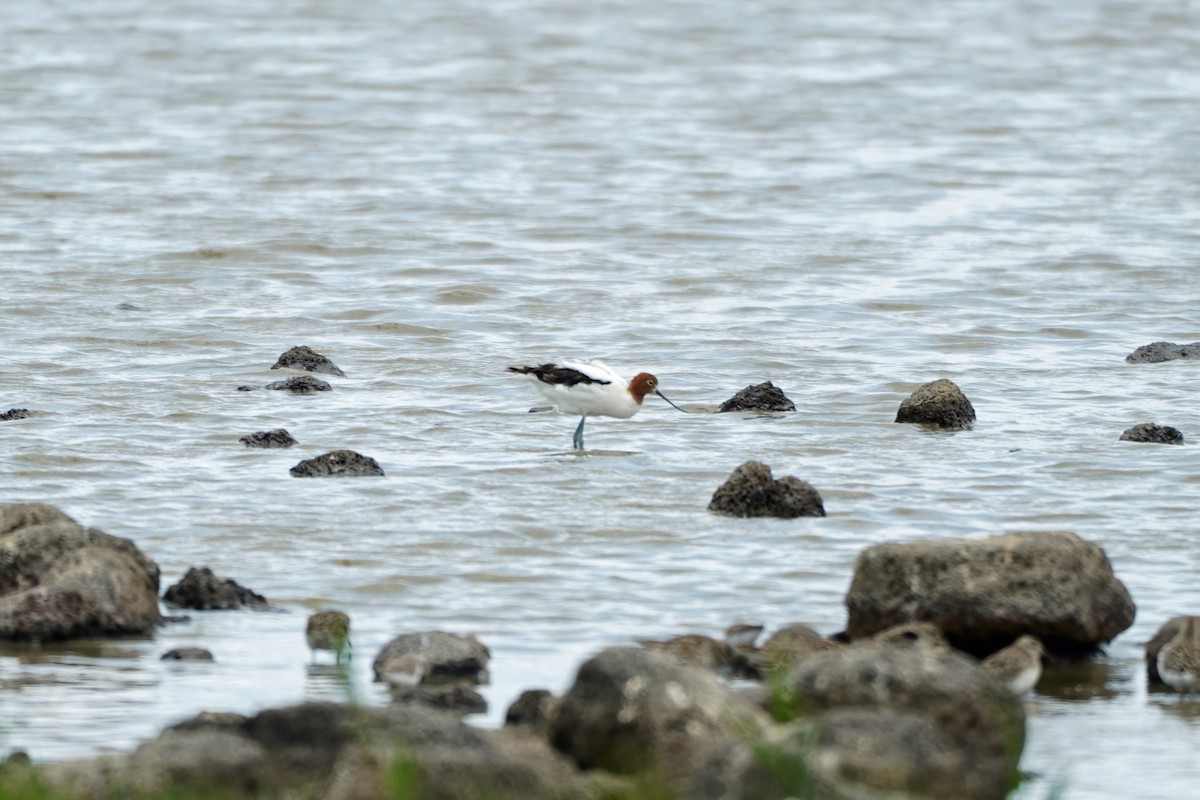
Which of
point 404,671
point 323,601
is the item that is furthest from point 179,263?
point 404,671

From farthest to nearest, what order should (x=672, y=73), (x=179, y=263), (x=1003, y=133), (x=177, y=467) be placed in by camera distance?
(x=672, y=73), (x=1003, y=133), (x=179, y=263), (x=177, y=467)

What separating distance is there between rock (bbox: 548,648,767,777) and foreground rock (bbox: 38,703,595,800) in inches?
6.0

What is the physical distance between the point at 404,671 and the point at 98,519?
158 inches

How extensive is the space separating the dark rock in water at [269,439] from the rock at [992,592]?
5671 mm

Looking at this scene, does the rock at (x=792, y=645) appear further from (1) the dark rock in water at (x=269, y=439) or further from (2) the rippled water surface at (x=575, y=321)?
(1) the dark rock in water at (x=269, y=439)

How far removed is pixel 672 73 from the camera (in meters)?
41.3

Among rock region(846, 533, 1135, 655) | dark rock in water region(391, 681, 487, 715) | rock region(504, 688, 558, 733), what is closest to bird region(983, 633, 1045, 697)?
rock region(846, 533, 1135, 655)

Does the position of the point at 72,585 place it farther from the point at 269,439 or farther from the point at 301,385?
the point at 301,385

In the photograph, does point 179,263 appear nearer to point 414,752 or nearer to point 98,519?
point 98,519

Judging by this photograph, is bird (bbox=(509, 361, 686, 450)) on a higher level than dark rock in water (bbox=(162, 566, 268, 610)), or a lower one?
higher

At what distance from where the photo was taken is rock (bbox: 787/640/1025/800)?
7.12 metres

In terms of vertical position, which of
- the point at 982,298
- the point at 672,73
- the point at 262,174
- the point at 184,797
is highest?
the point at 672,73

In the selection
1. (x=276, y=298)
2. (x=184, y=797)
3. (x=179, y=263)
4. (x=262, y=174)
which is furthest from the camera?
(x=262, y=174)

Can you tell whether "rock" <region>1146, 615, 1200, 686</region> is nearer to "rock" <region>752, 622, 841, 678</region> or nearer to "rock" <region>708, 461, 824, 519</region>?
"rock" <region>752, 622, 841, 678</region>
